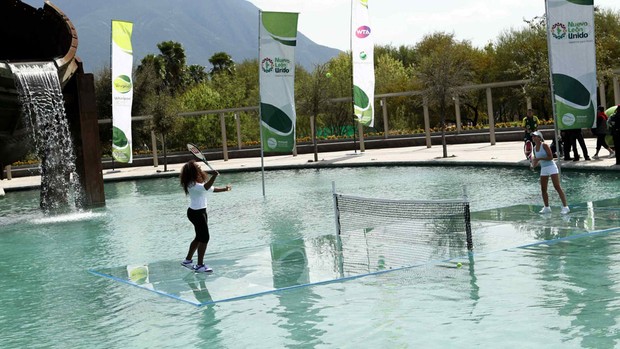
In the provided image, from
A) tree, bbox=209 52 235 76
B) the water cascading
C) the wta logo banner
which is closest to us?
the water cascading

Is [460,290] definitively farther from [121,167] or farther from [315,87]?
[121,167]

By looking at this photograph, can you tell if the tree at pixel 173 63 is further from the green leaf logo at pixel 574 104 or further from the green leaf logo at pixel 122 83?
the green leaf logo at pixel 574 104

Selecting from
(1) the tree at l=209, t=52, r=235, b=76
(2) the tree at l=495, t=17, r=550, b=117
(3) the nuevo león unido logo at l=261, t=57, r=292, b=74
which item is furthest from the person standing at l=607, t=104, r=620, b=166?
(1) the tree at l=209, t=52, r=235, b=76

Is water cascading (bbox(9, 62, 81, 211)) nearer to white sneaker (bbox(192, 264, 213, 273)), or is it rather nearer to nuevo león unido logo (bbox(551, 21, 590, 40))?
white sneaker (bbox(192, 264, 213, 273))

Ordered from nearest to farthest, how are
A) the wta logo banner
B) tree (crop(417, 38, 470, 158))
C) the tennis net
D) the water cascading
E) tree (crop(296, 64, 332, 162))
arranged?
1. the tennis net
2. the water cascading
3. tree (crop(417, 38, 470, 158))
4. the wta logo banner
5. tree (crop(296, 64, 332, 162))

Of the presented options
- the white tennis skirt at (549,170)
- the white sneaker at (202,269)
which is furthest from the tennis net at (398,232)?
the white sneaker at (202,269)

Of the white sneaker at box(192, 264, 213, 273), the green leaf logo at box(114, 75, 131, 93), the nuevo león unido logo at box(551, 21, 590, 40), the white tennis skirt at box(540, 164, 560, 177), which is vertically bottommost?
the white sneaker at box(192, 264, 213, 273)

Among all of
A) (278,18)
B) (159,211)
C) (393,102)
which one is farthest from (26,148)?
(393,102)

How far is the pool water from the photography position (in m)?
8.27

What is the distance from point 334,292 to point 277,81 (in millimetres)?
13841

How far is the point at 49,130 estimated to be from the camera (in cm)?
2247

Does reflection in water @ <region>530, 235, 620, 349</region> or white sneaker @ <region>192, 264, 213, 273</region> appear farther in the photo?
white sneaker @ <region>192, 264, 213, 273</region>

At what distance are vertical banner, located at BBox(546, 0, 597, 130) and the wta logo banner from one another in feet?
51.7

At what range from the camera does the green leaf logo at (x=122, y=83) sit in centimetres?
3192
